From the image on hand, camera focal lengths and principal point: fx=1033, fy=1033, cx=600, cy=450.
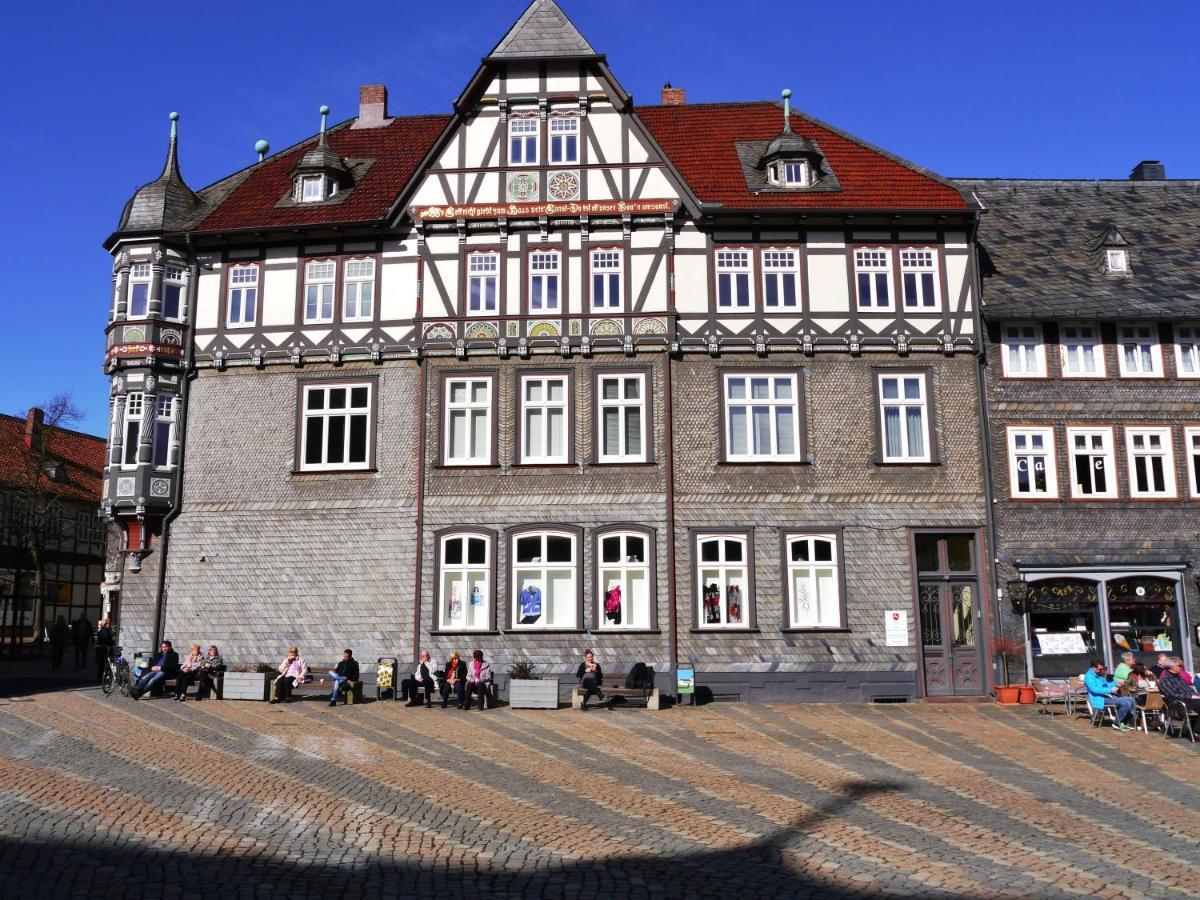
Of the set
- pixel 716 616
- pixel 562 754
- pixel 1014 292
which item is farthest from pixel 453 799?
pixel 1014 292

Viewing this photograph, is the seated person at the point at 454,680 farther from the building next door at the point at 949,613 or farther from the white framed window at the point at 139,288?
the white framed window at the point at 139,288

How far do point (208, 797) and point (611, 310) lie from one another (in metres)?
15.5

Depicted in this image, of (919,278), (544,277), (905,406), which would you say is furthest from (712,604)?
(919,278)

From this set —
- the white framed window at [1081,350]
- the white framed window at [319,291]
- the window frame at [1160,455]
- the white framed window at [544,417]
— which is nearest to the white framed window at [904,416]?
the white framed window at [1081,350]

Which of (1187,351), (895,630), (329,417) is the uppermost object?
(1187,351)

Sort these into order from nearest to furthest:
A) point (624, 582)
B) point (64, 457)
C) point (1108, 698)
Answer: point (1108, 698), point (624, 582), point (64, 457)

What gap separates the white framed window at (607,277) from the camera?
2506 centimetres

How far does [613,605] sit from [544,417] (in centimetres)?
477

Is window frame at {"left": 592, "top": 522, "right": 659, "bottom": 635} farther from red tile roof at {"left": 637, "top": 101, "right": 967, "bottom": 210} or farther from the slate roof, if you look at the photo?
the slate roof

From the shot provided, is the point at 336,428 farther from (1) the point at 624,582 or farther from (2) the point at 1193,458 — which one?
(2) the point at 1193,458

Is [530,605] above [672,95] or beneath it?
beneath

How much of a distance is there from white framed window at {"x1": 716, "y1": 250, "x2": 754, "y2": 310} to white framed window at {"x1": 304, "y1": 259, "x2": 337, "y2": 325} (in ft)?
31.5

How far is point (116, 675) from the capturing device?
77.4ft

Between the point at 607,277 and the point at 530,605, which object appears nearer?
the point at 530,605
